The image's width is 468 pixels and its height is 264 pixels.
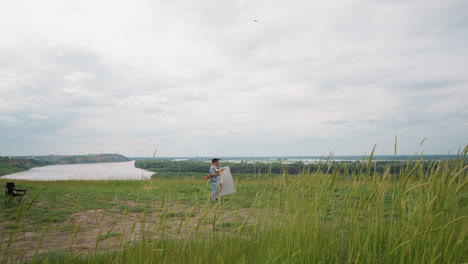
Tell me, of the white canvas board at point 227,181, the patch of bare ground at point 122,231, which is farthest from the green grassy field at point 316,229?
the white canvas board at point 227,181

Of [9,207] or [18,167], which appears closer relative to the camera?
[9,207]

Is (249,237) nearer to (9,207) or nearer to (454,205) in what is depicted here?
(454,205)

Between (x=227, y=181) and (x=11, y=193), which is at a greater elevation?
(x=227, y=181)

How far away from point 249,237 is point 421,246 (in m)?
2.07

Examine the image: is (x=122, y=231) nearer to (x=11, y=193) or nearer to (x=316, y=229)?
(x=316, y=229)

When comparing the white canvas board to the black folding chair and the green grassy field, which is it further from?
the black folding chair

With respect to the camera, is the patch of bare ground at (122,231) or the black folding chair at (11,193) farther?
the black folding chair at (11,193)

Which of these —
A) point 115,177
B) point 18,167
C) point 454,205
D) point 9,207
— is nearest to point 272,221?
point 454,205

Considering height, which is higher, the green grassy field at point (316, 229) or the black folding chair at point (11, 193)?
the green grassy field at point (316, 229)

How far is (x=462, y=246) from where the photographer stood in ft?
9.25

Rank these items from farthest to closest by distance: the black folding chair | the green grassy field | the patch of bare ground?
the black folding chair → the patch of bare ground → the green grassy field

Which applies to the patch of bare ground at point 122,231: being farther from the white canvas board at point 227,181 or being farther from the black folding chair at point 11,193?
the black folding chair at point 11,193

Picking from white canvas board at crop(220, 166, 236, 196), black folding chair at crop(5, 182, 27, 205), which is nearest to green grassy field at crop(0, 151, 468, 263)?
white canvas board at crop(220, 166, 236, 196)

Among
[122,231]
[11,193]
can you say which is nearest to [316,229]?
[122,231]
